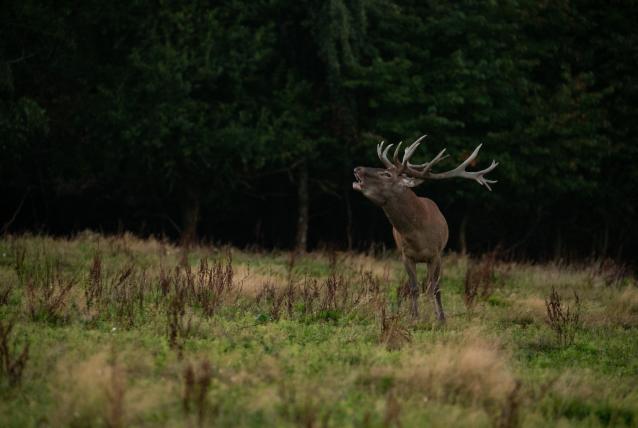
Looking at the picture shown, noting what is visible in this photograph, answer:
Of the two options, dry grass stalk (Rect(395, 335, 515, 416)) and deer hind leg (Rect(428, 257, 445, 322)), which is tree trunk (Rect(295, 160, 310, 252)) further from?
dry grass stalk (Rect(395, 335, 515, 416))

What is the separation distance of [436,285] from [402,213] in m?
1.08

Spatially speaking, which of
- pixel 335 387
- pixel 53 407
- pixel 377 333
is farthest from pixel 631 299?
pixel 53 407

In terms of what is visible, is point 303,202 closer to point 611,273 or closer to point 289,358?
point 611,273

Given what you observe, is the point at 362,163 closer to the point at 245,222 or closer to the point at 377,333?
the point at 245,222

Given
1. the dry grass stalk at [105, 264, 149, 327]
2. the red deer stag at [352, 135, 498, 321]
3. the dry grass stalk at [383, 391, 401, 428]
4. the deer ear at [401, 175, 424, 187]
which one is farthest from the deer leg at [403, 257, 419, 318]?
the dry grass stalk at [383, 391, 401, 428]

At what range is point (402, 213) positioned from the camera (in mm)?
9562

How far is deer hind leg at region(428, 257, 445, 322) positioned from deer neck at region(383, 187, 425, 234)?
614 mm

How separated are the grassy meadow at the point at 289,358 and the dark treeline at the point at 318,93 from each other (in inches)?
374

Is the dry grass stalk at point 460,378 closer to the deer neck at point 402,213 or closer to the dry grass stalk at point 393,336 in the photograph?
the dry grass stalk at point 393,336

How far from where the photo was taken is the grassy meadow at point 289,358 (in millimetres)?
4875

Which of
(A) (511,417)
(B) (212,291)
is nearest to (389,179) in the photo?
(B) (212,291)

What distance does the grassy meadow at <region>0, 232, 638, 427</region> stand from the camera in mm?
4875

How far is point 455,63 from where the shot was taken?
776 inches

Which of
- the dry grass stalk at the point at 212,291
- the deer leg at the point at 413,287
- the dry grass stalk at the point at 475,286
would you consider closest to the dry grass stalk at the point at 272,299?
the dry grass stalk at the point at 212,291
